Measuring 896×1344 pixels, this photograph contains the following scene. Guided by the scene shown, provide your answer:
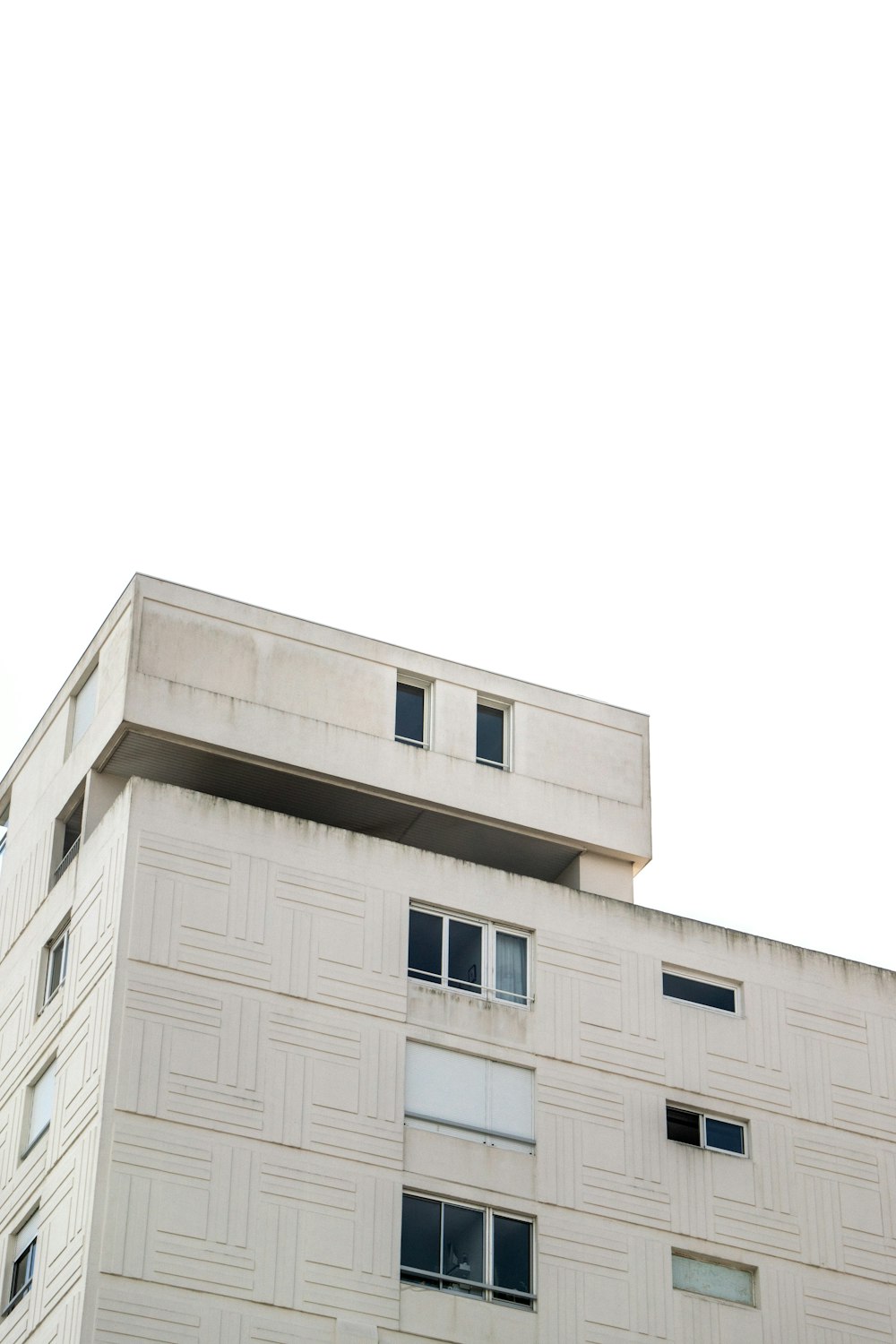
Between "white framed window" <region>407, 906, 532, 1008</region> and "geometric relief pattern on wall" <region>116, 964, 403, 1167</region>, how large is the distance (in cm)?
254

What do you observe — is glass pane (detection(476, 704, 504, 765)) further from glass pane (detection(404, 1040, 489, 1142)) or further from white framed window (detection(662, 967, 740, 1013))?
glass pane (detection(404, 1040, 489, 1142))

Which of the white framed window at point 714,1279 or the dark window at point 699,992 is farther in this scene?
the dark window at point 699,992

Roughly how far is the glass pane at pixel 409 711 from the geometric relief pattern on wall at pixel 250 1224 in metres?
11.6

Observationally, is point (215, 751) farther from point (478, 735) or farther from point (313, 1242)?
point (313, 1242)

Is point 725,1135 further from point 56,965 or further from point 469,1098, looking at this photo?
point 56,965

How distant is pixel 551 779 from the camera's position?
57.5 m

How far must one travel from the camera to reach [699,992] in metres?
55.5

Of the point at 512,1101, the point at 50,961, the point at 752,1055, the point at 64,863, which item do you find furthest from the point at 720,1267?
the point at 64,863

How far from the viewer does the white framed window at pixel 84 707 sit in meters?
56.3

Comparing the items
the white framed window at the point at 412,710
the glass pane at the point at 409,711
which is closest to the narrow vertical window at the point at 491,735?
the white framed window at the point at 412,710

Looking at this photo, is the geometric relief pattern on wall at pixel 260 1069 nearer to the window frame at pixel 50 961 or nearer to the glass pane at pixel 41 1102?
the glass pane at pixel 41 1102

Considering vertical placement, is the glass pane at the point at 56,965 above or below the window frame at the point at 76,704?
below

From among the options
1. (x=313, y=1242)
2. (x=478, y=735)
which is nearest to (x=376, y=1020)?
(x=313, y=1242)

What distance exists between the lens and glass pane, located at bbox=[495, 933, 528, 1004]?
5334cm
